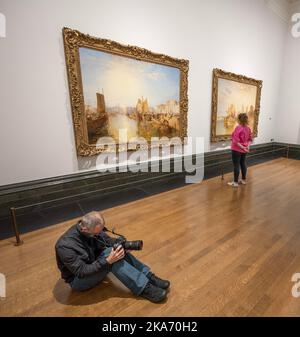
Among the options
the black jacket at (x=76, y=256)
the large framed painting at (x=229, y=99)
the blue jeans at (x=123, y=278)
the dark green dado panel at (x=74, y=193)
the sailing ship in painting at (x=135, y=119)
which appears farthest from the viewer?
the large framed painting at (x=229, y=99)

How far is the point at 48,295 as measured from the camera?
2.38 m

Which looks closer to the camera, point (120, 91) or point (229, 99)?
point (120, 91)

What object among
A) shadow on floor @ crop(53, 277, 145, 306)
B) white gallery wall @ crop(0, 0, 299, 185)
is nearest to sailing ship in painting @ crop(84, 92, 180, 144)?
white gallery wall @ crop(0, 0, 299, 185)

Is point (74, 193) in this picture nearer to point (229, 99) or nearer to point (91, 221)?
point (91, 221)

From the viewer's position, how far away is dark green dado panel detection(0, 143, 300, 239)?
3795 millimetres

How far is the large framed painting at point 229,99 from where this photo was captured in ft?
22.9

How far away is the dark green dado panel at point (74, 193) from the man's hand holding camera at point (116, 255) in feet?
7.48

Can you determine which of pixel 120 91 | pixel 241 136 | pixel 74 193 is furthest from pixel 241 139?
pixel 74 193

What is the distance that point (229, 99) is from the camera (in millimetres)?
7445

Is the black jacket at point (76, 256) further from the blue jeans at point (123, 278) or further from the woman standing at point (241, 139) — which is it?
the woman standing at point (241, 139)

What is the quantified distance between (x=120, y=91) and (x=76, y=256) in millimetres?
3763

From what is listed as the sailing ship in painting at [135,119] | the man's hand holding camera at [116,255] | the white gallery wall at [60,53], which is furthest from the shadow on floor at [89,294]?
the sailing ship in painting at [135,119]

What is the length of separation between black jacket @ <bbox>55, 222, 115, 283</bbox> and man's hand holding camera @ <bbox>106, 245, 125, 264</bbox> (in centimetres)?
5
